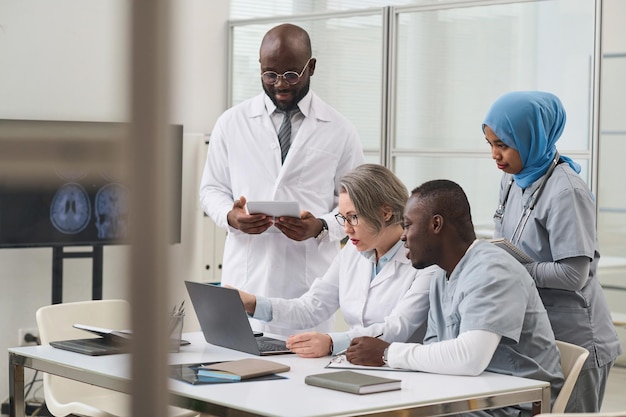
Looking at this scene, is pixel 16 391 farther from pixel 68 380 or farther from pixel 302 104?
pixel 302 104

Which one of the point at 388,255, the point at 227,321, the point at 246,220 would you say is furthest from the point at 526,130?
the point at 227,321

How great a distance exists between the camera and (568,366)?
2.13m

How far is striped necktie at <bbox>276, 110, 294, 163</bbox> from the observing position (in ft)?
9.29

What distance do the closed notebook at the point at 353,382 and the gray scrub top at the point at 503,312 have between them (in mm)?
264

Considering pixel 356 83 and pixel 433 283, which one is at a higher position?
pixel 356 83

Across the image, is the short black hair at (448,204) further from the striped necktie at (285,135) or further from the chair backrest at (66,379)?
the chair backrest at (66,379)

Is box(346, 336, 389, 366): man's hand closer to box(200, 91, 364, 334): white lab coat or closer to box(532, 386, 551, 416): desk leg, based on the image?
box(532, 386, 551, 416): desk leg

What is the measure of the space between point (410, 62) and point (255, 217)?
2081 mm

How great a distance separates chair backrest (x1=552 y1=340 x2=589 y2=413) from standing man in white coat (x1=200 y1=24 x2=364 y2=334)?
83 cm

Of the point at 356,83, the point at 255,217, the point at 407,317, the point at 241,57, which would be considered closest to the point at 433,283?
the point at 407,317

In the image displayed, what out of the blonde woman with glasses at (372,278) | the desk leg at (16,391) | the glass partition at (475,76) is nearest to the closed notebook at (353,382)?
the blonde woman with glasses at (372,278)

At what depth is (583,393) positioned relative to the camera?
225cm

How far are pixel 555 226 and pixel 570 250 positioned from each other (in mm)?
78

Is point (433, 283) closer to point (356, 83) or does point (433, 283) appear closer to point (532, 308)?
point (532, 308)
